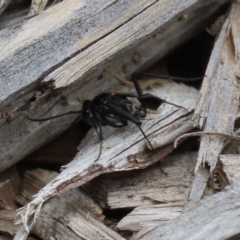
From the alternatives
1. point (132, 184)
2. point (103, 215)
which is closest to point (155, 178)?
point (132, 184)

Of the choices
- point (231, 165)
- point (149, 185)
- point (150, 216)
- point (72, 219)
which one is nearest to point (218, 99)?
point (231, 165)

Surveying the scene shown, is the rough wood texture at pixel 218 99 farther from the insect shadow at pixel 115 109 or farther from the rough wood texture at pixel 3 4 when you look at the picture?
the rough wood texture at pixel 3 4

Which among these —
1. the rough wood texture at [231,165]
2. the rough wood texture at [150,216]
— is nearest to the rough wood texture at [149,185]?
the rough wood texture at [150,216]

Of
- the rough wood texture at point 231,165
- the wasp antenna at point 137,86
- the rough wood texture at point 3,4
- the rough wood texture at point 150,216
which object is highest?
the rough wood texture at point 3,4

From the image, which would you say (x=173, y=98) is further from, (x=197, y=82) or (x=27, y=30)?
(x=27, y=30)

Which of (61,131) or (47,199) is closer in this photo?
(47,199)

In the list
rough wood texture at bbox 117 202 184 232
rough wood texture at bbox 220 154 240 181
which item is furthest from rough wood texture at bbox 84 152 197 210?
rough wood texture at bbox 220 154 240 181

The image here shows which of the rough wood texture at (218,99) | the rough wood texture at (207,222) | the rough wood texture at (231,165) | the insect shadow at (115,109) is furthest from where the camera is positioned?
the insect shadow at (115,109)
